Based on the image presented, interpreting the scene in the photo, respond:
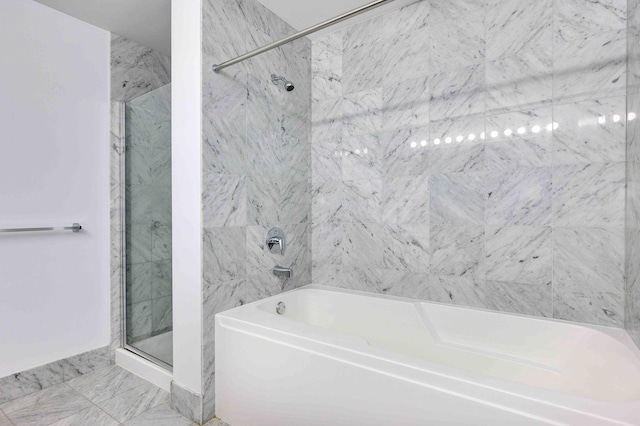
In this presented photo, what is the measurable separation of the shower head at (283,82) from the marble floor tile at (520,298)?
5.50 feet

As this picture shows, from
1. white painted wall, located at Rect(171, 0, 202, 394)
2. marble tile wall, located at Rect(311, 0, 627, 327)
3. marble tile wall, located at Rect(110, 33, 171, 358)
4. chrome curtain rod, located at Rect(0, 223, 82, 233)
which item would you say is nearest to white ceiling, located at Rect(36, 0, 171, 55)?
marble tile wall, located at Rect(110, 33, 171, 358)

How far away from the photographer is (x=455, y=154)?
1.92 meters

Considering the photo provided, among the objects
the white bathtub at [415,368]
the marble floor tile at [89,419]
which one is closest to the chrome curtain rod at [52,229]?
the marble floor tile at [89,419]

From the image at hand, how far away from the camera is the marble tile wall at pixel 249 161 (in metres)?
1.75

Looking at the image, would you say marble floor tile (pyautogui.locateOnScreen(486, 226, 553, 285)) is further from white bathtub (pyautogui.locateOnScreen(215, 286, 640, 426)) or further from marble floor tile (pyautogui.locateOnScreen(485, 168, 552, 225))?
white bathtub (pyautogui.locateOnScreen(215, 286, 640, 426))

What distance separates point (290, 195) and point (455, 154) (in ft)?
3.70

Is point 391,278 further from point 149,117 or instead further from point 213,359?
point 149,117

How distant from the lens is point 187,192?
1.76 metres

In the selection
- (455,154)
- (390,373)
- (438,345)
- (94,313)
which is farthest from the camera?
(94,313)

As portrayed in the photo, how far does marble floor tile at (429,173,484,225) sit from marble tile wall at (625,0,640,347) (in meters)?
0.61

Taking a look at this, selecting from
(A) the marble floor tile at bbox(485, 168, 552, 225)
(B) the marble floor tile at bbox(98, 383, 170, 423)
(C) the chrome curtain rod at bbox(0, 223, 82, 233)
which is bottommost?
(B) the marble floor tile at bbox(98, 383, 170, 423)

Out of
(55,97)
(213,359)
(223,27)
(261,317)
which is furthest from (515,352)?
(55,97)

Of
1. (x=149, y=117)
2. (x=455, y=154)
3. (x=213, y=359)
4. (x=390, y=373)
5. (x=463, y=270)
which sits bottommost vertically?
(x=213, y=359)

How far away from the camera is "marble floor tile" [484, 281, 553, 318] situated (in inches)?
66.3
